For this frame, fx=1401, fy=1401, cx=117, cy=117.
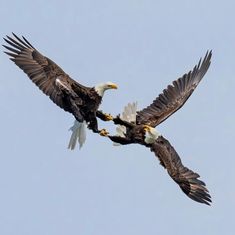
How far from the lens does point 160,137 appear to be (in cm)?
2114

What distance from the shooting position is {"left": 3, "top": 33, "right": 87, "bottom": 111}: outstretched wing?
20.0 m

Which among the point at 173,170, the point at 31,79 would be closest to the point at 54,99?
the point at 31,79

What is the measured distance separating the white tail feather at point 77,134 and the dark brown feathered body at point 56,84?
150 millimetres

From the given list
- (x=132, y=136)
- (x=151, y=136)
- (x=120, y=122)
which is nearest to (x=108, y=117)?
(x=120, y=122)

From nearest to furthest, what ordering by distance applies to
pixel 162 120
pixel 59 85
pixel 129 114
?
pixel 59 85, pixel 129 114, pixel 162 120

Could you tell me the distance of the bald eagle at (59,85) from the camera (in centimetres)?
1992

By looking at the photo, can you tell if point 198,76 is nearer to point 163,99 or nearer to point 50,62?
point 163,99

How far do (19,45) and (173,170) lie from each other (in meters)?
3.02

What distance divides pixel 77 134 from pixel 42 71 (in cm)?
106

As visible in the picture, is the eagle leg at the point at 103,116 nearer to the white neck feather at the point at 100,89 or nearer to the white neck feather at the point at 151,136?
the white neck feather at the point at 100,89

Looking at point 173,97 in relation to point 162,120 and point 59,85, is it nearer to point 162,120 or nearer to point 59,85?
point 162,120

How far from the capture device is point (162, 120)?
21.9 metres

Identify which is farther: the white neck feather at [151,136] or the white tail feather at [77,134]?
the white neck feather at [151,136]

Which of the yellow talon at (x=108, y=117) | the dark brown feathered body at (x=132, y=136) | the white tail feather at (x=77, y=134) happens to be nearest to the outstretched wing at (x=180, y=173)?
the dark brown feathered body at (x=132, y=136)
